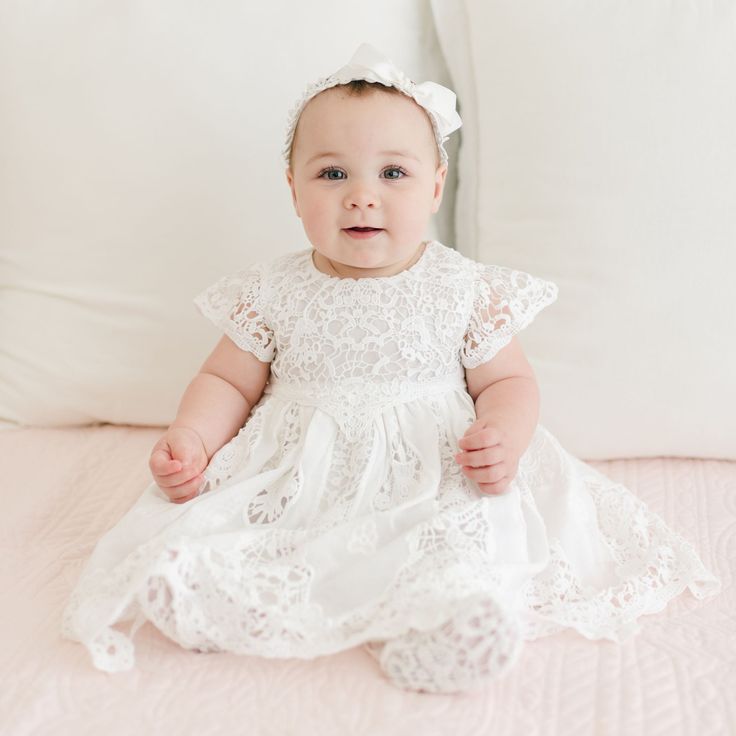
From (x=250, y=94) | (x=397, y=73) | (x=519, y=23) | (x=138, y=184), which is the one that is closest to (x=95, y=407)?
(x=138, y=184)

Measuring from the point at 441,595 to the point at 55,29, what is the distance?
105 cm

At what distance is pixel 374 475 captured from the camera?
3.51 ft

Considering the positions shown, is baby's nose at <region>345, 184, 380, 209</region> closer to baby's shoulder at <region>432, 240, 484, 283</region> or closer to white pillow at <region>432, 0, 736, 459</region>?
baby's shoulder at <region>432, 240, 484, 283</region>

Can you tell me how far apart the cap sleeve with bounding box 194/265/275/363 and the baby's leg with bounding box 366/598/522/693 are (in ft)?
1.55

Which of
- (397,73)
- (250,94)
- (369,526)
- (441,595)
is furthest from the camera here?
(250,94)

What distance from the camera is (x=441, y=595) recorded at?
34.4 inches

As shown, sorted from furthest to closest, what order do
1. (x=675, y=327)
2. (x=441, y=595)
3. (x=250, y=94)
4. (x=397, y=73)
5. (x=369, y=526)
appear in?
1. (x=250, y=94)
2. (x=675, y=327)
3. (x=397, y=73)
4. (x=369, y=526)
5. (x=441, y=595)

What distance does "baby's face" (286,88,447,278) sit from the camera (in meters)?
1.07

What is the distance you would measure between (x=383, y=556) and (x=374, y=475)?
0.15 m

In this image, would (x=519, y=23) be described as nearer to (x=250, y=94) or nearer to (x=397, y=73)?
(x=397, y=73)

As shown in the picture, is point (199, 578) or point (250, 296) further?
point (250, 296)

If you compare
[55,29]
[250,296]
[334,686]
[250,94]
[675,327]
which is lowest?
[334,686]

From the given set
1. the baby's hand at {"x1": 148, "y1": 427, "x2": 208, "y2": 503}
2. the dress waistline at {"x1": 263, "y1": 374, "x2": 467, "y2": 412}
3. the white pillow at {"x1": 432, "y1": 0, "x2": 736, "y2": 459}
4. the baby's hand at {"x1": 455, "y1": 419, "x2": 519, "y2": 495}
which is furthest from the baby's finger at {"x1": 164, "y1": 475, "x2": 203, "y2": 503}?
the white pillow at {"x1": 432, "y1": 0, "x2": 736, "y2": 459}

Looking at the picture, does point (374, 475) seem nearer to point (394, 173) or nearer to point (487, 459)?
point (487, 459)
